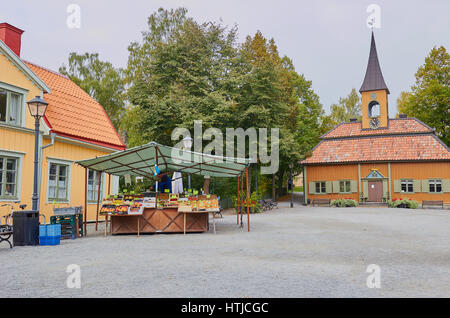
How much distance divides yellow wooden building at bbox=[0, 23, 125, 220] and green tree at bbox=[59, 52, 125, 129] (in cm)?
2043

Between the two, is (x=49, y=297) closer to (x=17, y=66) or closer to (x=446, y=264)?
(x=446, y=264)

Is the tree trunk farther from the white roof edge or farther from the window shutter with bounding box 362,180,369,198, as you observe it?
the white roof edge

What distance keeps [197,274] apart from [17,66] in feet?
38.9

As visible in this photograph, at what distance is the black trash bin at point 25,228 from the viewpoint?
973cm

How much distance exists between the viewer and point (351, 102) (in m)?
52.2

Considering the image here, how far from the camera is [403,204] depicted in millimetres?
28516

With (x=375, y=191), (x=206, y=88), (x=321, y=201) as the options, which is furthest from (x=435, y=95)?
(x=206, y=88)

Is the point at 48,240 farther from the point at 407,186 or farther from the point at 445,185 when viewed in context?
the point at 445,185

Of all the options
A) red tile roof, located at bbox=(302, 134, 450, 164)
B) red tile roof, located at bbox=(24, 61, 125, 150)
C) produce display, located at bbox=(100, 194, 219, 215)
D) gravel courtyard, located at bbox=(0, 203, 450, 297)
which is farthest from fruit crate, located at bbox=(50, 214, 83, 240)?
red tile roof, located at bbox=(302, 134, 450, 164)

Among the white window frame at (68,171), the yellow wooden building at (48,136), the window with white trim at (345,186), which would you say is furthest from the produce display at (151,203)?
the window with white trim at (345,186)

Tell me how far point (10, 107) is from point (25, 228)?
19.6 ft

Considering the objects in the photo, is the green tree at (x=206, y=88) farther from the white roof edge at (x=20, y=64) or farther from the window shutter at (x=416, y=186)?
the window shutter at (x=416, y=186)

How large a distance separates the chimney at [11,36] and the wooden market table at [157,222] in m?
8.91
